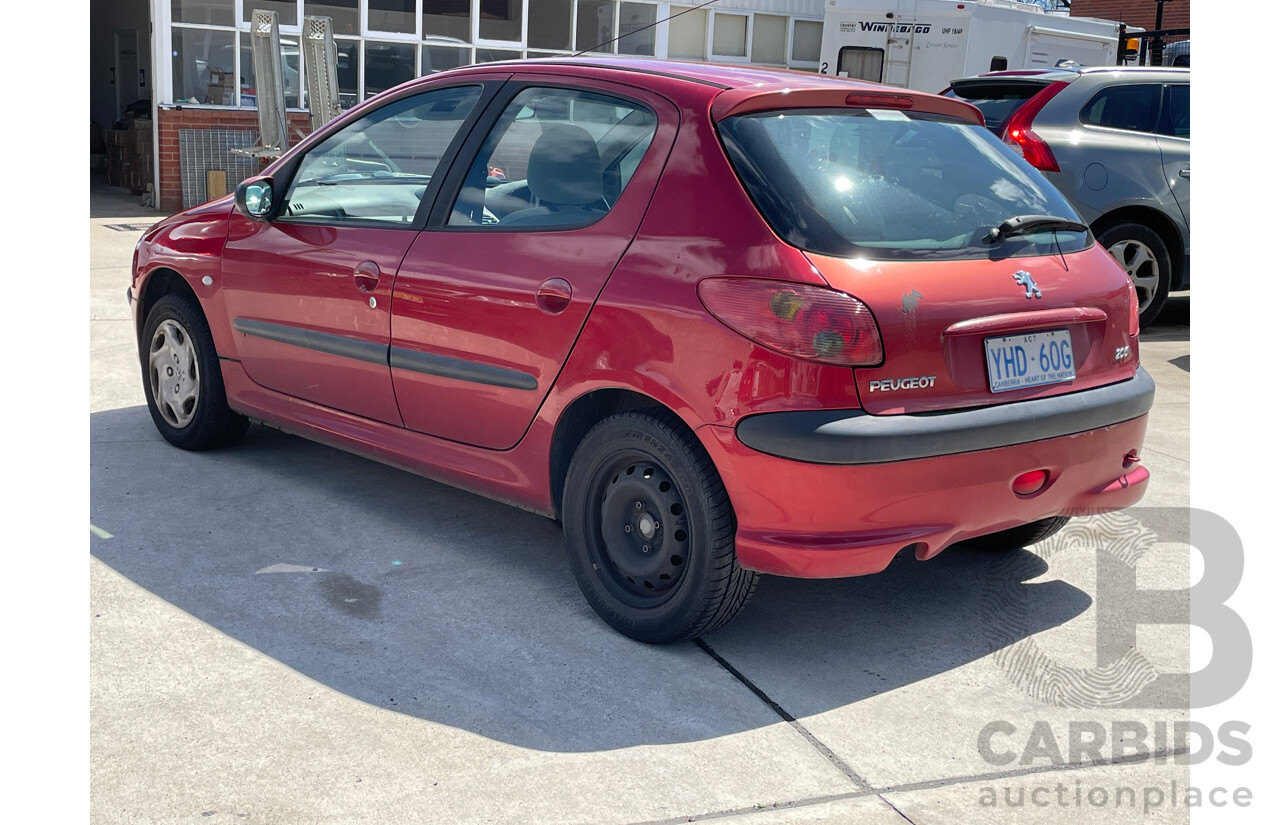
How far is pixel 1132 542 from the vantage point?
15.4 ft

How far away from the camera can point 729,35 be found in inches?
741

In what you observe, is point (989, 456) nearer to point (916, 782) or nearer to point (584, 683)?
point (916, 782)

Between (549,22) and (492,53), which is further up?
(549,22)

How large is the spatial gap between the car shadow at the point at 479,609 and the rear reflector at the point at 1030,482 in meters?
0.53

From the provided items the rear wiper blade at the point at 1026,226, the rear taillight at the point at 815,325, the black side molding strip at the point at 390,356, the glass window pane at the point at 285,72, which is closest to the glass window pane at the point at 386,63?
the glass window pane at the point at 285,72

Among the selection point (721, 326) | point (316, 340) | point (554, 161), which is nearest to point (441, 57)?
point (316, 340)

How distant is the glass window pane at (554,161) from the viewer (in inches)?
147

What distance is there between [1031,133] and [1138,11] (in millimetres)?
19717

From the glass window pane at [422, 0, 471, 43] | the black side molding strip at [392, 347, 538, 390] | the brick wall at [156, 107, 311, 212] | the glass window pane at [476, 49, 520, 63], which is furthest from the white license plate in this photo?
the glass window pane at [476, 49, 520, 63]

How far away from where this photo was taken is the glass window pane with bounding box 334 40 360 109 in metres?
16.1

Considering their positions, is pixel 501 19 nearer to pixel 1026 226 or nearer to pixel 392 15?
pixel 392 15

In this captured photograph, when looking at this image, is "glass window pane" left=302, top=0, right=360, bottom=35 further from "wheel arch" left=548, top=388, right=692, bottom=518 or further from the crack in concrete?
the crack in concrete

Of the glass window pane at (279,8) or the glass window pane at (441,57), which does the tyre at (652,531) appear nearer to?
the glass window pane at (279,8)

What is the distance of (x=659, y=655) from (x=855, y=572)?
0.65 meters
